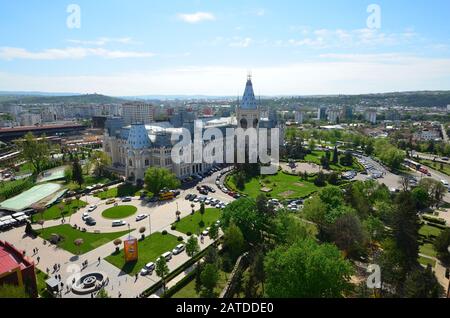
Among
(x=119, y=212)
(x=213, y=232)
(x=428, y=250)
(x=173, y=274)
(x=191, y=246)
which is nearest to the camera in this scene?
(x=173, y=274)

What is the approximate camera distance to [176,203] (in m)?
67.3

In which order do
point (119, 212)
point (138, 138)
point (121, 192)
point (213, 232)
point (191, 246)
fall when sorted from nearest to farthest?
point (191, 246), point (213, 232), point (119, 212), point (121, 192), point (138, 138)

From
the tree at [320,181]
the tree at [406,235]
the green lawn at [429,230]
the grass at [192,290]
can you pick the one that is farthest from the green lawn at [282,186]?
the grass at [192,290]

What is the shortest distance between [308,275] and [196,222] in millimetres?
30738

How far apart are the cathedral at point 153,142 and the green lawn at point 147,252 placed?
3300cm

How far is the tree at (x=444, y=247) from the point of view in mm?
43156

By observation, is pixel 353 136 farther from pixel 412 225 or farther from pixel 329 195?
pixel 412 225

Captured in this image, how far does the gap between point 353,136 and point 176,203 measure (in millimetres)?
104823

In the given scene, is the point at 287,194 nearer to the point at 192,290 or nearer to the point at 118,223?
the point at 118,223

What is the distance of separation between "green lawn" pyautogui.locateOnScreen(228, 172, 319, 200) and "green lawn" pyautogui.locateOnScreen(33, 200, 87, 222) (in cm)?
3691

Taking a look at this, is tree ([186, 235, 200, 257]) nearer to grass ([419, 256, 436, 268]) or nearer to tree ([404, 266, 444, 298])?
tree ([404, 266, 444, 298])

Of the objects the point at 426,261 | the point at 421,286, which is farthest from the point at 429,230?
the point at 421,286

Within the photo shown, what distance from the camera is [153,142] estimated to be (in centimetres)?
8525

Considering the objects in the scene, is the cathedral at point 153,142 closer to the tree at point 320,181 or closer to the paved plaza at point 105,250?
the paved plaza at point 105,250
